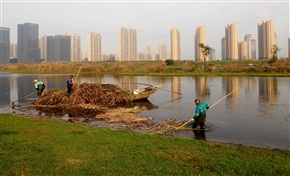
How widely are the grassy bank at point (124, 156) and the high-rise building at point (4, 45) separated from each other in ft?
611

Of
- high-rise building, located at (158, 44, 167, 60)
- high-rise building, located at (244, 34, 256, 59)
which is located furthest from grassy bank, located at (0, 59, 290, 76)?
high-rise building, located at (158, 44, 167, 60)

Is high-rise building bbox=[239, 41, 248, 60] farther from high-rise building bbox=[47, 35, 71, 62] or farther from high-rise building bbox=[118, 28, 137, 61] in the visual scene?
high-rise building bbox=[47, 35, 71, 62]

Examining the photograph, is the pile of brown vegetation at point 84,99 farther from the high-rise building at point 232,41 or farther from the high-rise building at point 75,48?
the high-rise building at point 75,48

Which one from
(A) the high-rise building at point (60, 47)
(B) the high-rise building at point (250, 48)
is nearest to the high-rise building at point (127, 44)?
(A) the high-rise building at point (60, 47)

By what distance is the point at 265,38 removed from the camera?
334 feet

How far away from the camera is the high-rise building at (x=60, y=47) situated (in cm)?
16625

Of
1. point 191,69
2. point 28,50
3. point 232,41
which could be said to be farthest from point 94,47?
point 191,69

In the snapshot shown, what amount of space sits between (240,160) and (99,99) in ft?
46.6

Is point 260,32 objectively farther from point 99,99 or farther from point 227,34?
point 99,99

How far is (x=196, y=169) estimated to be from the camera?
6.28m

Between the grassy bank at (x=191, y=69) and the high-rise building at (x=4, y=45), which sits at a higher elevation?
the high-rise building at (x=4, y=45)

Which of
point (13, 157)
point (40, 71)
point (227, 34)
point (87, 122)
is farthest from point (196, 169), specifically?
point (227, 34)

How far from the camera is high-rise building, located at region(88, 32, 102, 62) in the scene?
5453 inches

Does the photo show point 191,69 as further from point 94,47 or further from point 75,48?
point 75,48
